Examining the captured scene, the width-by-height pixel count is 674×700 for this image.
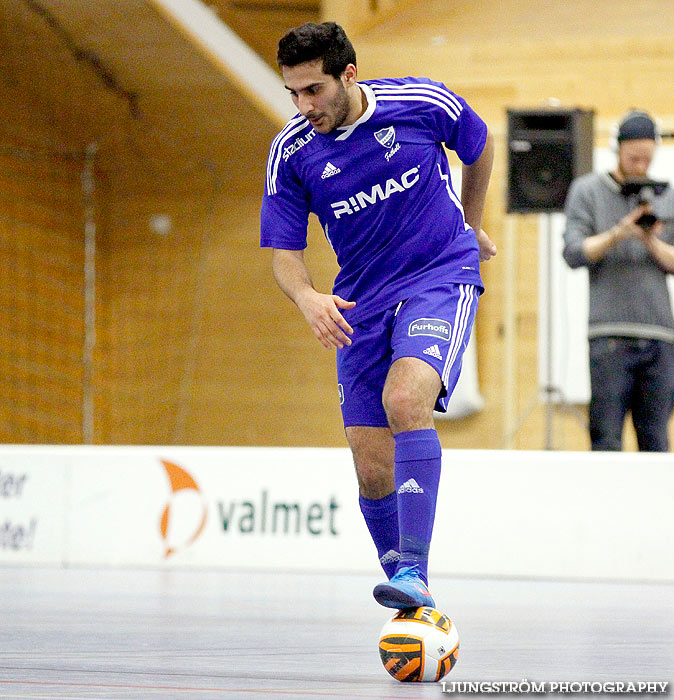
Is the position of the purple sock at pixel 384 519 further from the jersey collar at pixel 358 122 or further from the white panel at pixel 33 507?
the white panel at pixel 33 507

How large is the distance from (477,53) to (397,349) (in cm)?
676

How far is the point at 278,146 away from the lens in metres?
3.23

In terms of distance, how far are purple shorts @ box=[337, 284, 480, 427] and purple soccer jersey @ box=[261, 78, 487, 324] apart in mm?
34

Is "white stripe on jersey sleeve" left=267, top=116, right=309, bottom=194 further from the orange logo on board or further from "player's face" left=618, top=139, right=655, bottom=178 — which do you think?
the orange logo on board

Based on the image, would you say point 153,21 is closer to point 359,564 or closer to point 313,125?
point 359,564

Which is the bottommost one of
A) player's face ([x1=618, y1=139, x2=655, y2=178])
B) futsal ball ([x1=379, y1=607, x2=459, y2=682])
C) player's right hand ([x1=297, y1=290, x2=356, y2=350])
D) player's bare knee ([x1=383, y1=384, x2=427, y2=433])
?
futsal ball ([x1=379, y1=607, x2=459, y2=682])

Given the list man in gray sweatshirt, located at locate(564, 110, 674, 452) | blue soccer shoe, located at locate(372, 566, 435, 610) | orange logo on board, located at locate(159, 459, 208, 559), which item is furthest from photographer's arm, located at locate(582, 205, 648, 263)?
blue soccer shoe, located at locate(372, 566, 435, 610)

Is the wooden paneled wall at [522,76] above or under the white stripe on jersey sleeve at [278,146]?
above

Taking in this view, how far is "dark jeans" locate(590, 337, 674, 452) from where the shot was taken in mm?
5496

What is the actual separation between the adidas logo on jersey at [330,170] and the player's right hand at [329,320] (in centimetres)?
34

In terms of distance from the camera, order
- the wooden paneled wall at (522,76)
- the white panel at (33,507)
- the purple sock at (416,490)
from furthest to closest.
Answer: the wooden paneled wall at (522,76), the white panel at (33,507), the purple sock at (416,490)

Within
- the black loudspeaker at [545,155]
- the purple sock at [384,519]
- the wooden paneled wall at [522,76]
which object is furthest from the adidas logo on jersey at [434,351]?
the wooden paneled wall at [522,76]

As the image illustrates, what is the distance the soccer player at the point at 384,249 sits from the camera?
116 inches

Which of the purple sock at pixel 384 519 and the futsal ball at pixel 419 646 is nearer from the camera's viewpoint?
the futsal ball at pixel 419 646
